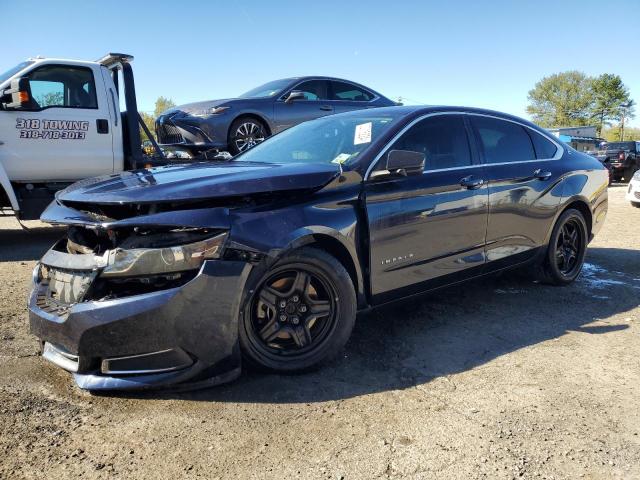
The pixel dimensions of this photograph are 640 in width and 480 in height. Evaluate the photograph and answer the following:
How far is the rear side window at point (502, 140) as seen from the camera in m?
4.14

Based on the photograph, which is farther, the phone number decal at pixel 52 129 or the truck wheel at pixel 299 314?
the phone number decal at pixel 52 129

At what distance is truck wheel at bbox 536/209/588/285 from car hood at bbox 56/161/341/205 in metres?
2.60

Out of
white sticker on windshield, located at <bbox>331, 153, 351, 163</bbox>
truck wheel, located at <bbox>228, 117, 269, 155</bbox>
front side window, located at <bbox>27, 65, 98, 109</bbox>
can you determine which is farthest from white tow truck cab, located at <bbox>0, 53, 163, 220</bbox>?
white sticker on windshield, located at <bbox>331, 153, 351, 163</bbox>

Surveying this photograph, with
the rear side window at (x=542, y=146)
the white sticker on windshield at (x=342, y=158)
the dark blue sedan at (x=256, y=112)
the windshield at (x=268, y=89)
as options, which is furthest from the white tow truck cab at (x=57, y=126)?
the rear side window at (x=542, y=146)

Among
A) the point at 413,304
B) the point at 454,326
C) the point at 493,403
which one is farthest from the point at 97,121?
the point at 493,403

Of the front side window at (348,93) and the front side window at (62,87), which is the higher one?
the front side window at (348,93)

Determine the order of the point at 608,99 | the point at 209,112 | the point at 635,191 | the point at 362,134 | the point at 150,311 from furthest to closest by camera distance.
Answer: the point at 608,99
the point at 635,191
the point at 209,112
the point at 362,134
the point at 150,311

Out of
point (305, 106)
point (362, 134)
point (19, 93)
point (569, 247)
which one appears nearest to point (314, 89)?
point (305, 106)

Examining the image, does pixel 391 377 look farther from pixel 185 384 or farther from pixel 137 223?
pixel 137 223

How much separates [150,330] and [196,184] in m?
0.77

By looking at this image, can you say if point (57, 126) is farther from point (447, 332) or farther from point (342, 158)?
point (447, 332)

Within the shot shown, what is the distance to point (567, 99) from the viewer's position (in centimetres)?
7494

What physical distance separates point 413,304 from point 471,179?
1.14 meters

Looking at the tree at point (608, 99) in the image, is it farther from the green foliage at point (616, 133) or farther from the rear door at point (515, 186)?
the rear door at point (515, 186)
